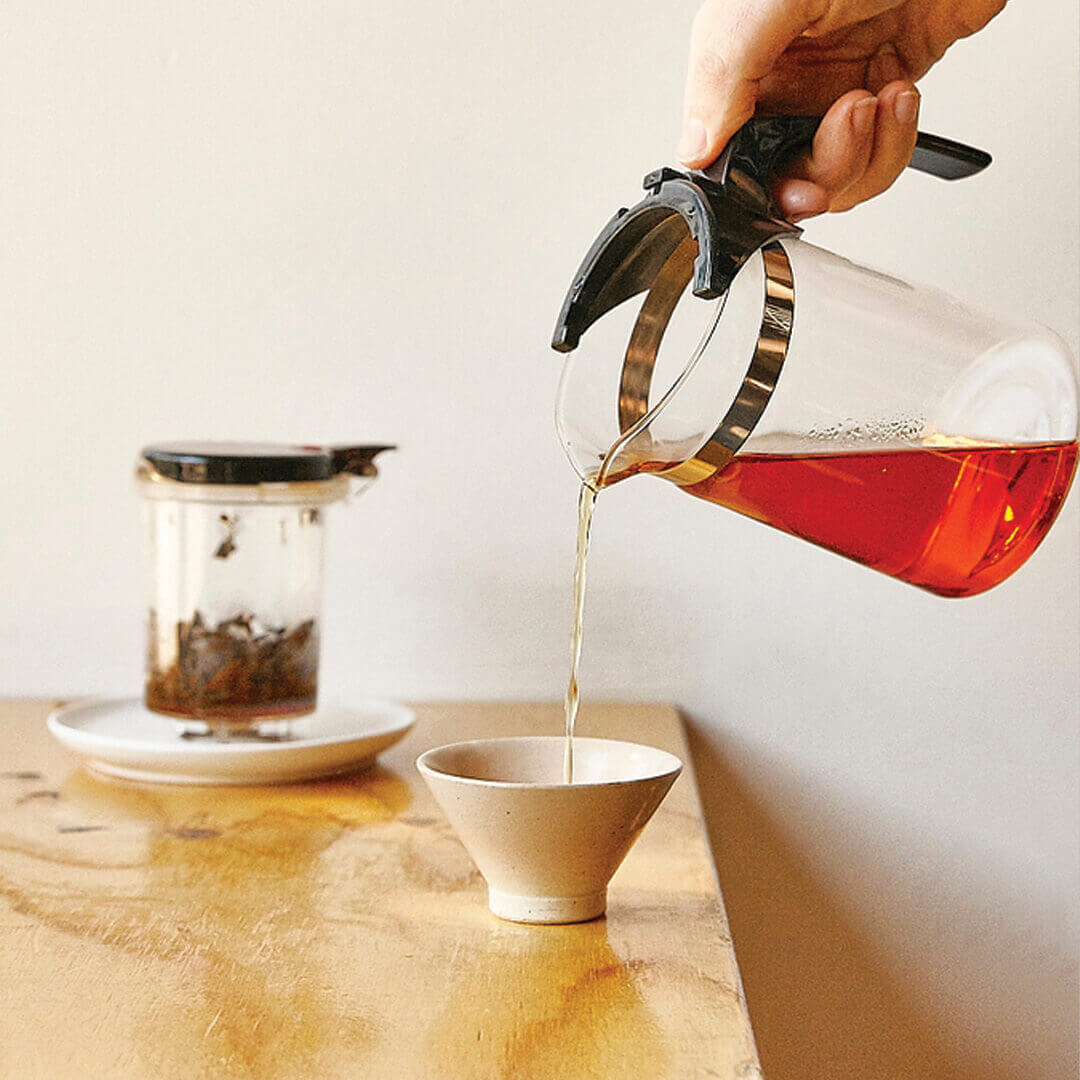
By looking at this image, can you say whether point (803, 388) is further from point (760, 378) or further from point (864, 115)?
point (864, 115)

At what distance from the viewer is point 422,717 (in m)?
1.18

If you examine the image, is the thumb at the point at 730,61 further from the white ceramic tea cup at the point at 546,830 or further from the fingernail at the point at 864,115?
the white ceramic tea cup at the point at 546,830

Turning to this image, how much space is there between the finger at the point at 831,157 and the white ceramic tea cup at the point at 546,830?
0.32 meters

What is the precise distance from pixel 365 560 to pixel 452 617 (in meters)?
0.09

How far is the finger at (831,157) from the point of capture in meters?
0.76

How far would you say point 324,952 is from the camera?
0.66 metres

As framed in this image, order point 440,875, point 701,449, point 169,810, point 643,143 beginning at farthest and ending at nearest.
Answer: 1. point 643,143
2. point 169,810
3. point 440,875
4. point 701,449

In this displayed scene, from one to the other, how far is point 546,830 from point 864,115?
1.40ft

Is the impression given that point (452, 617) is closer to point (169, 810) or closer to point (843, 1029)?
point (169, 810)

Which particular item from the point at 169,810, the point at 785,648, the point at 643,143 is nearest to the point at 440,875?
the point at 169,810

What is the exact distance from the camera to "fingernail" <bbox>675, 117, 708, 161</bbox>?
0.74 metres

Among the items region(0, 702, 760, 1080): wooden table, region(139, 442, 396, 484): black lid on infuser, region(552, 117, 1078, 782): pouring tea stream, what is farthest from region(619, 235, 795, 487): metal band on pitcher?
region(139, 442, 396, 484): black lid on infuser

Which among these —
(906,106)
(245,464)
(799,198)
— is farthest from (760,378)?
(245,464)

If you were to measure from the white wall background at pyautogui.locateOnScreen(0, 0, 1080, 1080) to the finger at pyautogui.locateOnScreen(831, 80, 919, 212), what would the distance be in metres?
0.33
